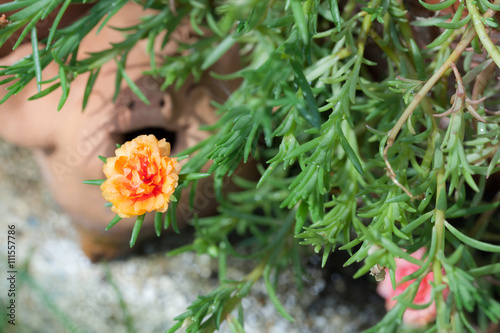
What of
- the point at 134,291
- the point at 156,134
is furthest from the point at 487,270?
the point at 134,291

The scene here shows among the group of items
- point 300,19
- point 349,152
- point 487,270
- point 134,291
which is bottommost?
point 134,291

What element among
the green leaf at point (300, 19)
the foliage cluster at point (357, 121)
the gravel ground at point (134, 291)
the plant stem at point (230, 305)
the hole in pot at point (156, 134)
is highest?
the green leaf at point (300, 19)

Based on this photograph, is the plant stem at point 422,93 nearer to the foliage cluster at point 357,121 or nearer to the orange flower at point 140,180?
the foliage cluster at point 357,121

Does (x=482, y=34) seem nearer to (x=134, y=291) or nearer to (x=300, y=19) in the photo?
(x=300, y=19)

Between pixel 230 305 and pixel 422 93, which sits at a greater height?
pixel 422 93

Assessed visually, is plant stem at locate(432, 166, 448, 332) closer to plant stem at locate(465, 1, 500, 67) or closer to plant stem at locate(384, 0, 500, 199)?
plant stem at locate(384, 0, 500, 199)

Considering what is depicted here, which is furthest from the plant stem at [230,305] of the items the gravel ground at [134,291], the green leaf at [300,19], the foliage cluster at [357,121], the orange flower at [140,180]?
the green leaf at [300,19]
